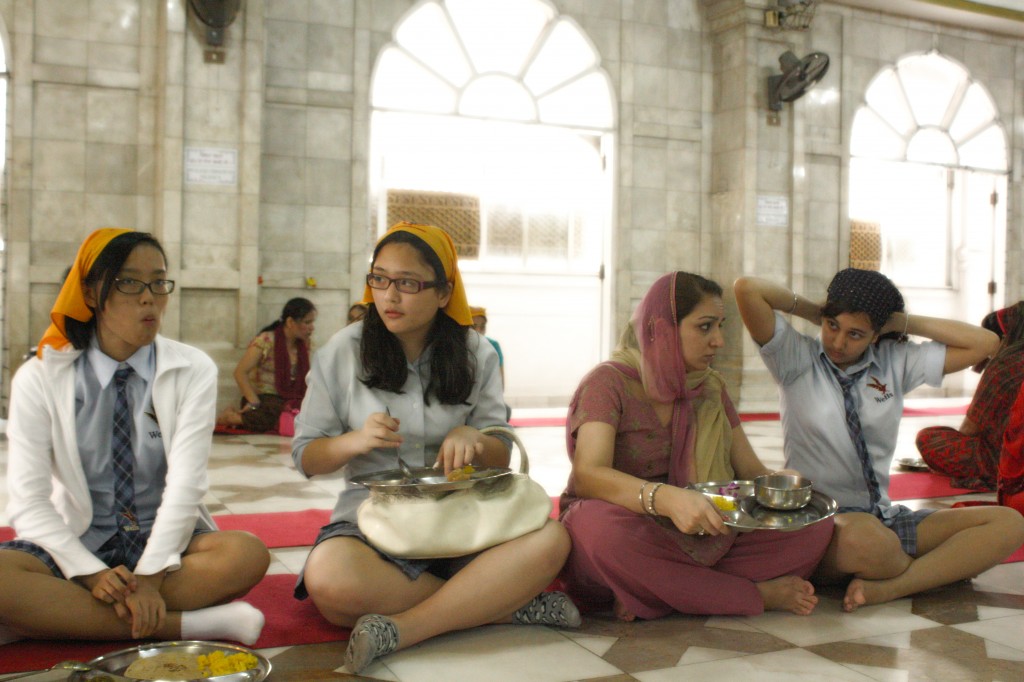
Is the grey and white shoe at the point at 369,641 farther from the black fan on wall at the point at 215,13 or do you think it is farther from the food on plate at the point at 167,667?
the black fan on wall at the point at 215,13

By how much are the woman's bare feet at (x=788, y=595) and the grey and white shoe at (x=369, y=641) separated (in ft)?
3.31

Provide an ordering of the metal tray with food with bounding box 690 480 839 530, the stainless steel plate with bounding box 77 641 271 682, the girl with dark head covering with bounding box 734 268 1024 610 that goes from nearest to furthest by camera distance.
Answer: the stainless steel plate with bounding box 77 641 271 682 → the metal tray with food with bounding box 690 480 839 530 → the girl with dark head covering with bounding box 734 268 1024 610

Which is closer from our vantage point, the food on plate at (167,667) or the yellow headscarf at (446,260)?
the food on plate at (167,667)

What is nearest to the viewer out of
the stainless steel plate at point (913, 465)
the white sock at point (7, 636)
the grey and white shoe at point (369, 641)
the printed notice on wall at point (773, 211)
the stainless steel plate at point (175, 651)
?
the stainless steel plate at point (175, 651)

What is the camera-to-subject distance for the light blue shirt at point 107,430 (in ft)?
7.06

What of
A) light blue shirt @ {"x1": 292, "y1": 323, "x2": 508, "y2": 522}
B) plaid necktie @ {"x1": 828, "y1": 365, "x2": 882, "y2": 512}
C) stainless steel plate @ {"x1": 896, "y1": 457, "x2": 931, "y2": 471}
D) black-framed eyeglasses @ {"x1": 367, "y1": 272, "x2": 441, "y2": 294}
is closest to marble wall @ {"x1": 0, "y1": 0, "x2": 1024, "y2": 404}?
stainless steel plate @ {"x1": 896, "y1": 457, "x2": 931, "y2": 471}

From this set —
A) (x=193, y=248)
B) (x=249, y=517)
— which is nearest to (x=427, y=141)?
(x=193, y=248)

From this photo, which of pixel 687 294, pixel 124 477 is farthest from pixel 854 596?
pixel 124 477

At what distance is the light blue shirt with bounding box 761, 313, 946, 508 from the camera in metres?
2.70

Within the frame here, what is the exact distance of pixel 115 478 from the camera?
2174 mm

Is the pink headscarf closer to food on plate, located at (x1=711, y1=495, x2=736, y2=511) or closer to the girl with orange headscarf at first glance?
food on plate, located at (x1=711, y1=495, x2=736, y2=511)

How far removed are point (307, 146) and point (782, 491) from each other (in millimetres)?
5538

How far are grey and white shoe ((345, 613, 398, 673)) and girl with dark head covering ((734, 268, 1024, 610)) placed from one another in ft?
4.09

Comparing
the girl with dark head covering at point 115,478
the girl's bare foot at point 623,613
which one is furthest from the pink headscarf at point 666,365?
the girl with dark head covering at point 115,478
